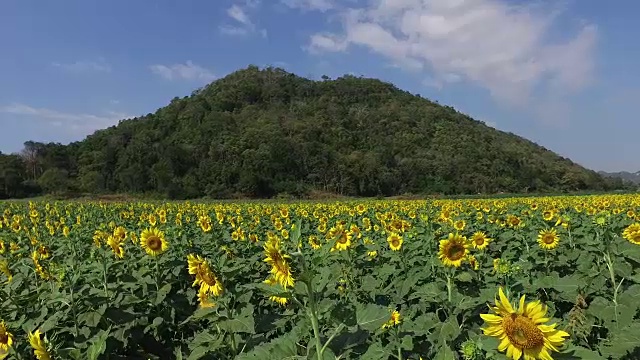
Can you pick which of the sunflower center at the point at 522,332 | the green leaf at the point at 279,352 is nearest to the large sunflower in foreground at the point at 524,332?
the sunflower center at the point at 522,332

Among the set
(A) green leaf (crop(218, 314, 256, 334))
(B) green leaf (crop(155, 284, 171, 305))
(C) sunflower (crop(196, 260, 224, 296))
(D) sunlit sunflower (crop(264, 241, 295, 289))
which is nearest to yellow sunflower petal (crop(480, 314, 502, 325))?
(D) sunlit sunflower (crop(264, 241, 295, 289))

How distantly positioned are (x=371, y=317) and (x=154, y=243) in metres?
3.23

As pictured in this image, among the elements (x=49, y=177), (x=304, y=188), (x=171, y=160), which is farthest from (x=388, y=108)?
(x=49, y=177)

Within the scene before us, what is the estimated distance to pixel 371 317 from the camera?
221 centimetres

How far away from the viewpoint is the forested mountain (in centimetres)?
6191

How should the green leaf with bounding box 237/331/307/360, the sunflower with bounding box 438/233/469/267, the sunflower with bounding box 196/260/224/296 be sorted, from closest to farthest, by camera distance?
the green leaf with bounding box 237/331/307/360 < the sunflower with bounding box 196/260/224/296 < the sunflower with bounding box 438/233/469/267

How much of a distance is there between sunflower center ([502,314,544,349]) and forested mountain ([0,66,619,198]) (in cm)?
5450

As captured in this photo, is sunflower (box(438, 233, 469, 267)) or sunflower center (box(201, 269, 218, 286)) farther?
sunflower (box(438, 233, 469, 267))

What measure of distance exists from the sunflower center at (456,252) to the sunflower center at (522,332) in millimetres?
2239

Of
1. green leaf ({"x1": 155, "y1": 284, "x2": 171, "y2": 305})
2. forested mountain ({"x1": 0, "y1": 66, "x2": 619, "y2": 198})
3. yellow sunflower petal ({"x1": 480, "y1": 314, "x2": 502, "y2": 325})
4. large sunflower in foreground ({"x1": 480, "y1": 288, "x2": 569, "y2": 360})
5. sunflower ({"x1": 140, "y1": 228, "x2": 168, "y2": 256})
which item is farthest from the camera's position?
forested mountain ({"x1": 0, "y1": 66, "x2": 619, "y2": 198})

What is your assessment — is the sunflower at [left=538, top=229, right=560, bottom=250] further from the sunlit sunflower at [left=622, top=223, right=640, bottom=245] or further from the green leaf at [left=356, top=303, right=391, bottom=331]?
the green leaf at [left=356, top=303, right=391, bottom=331]

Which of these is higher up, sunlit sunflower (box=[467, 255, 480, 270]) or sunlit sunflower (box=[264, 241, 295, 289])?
sunlit sunflower (box=[264, 241, 295, 289])

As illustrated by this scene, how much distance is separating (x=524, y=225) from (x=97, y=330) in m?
6.04

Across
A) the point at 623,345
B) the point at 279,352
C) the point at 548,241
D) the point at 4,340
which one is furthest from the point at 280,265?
the point at 548,241
